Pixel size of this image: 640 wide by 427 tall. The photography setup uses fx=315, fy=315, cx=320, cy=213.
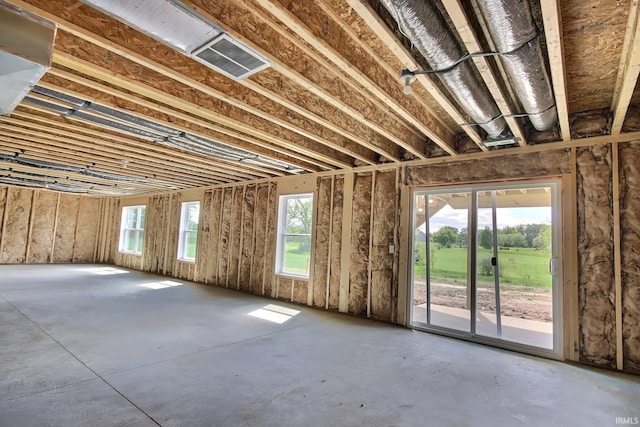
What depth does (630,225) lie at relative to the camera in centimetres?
332

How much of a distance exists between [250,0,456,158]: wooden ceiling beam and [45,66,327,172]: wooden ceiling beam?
1.74 m

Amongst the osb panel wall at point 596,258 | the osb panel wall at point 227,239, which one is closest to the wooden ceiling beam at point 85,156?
the osb panel wall at point 227,239

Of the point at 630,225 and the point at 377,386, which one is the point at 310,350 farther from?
the point at 630,225

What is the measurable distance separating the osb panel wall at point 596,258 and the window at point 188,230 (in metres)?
7.89

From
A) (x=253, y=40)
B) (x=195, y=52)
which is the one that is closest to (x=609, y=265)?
(x=253, y=40)

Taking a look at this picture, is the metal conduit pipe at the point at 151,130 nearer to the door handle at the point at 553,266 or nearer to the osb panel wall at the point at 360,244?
the osb panel wall at the point at 360,244

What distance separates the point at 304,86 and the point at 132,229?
10196 mm

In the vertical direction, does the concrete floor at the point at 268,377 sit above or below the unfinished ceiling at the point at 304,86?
below

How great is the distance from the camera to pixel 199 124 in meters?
3.55

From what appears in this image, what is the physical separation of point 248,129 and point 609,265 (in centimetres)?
423

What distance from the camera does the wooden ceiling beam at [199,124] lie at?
2.65 meters

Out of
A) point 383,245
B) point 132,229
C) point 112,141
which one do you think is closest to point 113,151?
point 112,141

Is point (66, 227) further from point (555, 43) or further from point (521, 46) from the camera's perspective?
point (555, 43)

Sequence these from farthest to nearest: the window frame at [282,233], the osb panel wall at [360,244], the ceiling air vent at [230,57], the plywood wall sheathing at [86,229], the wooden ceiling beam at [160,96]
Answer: the plywood wall sheathing at [86,229] < the window frame at [282,233] < the osb panel wall at [360,244] < the wooden ceiling beam at [160,96] < the ceiling air vent at [230,57]
